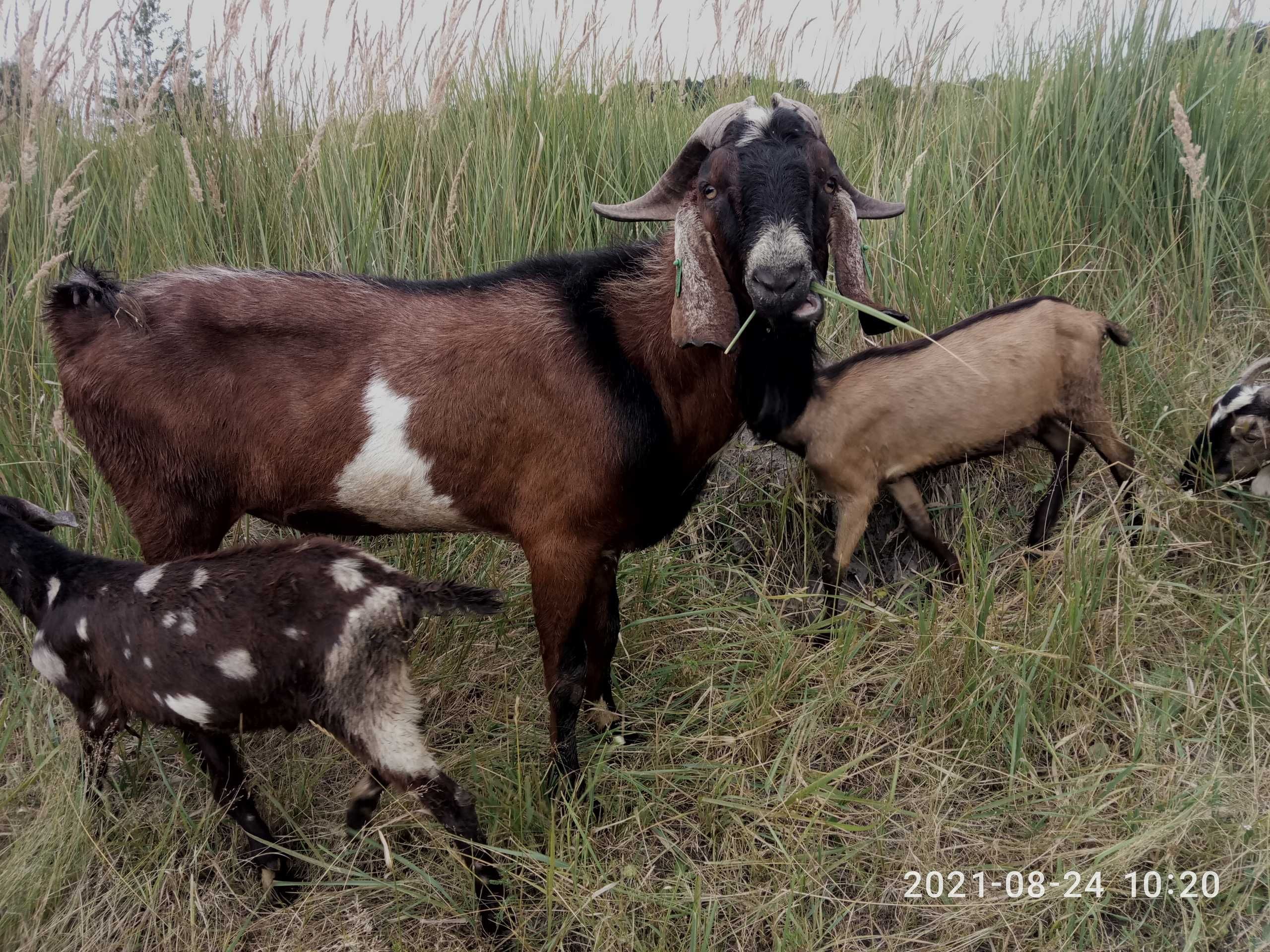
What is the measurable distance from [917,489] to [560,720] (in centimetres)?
180

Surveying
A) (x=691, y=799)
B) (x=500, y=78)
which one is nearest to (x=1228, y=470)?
(x=691, y=799)

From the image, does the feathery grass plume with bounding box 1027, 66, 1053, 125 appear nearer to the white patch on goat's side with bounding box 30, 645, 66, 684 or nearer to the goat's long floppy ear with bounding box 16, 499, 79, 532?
the goat's long floppy ear with bounding box 16, 499, 79, 532

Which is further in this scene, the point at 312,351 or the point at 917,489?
the point at 917,489

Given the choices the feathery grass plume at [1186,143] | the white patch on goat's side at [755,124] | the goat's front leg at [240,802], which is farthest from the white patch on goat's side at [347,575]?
the feathery grass plume at [1186,143]

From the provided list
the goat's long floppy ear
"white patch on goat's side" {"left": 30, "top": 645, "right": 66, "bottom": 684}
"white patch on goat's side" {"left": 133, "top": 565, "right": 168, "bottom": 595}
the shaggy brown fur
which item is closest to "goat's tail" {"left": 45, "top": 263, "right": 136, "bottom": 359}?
the goat's long floppy ear

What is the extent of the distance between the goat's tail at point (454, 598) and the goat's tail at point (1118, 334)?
8.94ft

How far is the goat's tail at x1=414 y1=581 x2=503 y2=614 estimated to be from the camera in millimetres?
2475

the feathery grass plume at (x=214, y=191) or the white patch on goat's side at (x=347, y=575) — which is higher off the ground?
the feathery grass plume at (x=214, y=191)

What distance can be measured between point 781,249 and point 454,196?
1.92 meters

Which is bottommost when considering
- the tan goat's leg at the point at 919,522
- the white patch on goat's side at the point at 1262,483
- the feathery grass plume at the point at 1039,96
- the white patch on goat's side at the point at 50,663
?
the white patch on goat's side at the point at 50,663

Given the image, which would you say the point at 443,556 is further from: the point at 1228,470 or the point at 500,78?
the point at 1228,470

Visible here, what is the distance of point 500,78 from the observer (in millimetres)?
4922

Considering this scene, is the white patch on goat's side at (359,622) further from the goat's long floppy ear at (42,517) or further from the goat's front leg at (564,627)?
the goat's long floppy ear at (42,517)

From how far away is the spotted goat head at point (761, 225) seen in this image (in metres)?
2.55
